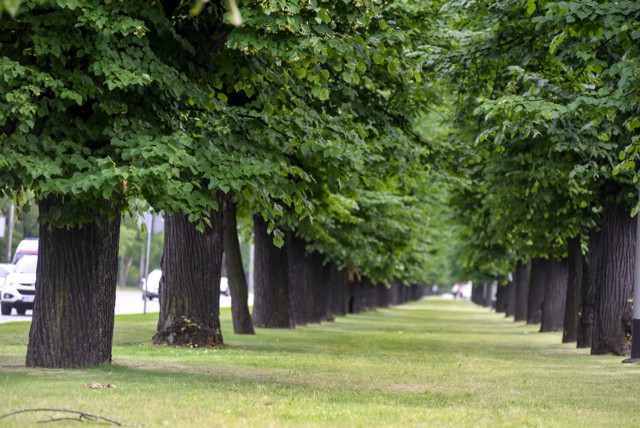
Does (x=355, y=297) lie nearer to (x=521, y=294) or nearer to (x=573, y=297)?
(x=521, y=294)

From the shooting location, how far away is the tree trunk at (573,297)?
111 feet

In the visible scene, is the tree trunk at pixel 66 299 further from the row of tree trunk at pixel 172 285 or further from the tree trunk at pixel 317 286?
the tree trunk at pixel 317 286

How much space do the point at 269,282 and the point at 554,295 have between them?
1286 centimetres

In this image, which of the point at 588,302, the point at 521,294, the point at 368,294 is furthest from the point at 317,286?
the point at 368,294

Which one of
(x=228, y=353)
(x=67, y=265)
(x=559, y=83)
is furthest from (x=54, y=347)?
(x=559, y=83)

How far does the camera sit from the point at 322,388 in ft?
46.7

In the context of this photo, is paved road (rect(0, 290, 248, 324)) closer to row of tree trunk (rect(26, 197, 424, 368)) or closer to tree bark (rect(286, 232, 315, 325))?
tree bark (rect(286, 232, 315, 325))

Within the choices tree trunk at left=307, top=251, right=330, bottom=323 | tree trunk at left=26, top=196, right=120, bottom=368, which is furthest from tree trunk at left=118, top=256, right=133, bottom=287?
tree trunk at left=26, top=196, right=120, bottom=368

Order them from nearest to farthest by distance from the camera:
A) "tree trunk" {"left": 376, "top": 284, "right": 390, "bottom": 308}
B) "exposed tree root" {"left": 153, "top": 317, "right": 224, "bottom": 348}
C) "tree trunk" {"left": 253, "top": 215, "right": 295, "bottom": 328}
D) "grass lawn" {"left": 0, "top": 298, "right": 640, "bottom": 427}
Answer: "grass lawn" {"left": 0, "top": 298, "right": 640, "bottom": 427} < "exposed tree root" {"left": 153, "top": 317, "right": 224, "bottom": 348} < "tree trunk" {"left": 253, "top": 215, "right": 295, "bottom": 328} < "tree trunk" {"left": 376, "top": 284, "right": 390, "bottom": 308}

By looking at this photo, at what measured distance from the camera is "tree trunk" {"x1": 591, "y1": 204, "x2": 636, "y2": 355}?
967 inches

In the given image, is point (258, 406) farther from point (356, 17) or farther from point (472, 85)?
point (472, 85)

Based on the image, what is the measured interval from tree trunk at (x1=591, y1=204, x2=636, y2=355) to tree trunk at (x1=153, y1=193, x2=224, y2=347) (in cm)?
792

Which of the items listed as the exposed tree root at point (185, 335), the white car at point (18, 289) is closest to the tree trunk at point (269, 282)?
the white car at point (18, 289)

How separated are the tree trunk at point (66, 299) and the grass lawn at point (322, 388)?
1.17 ft
